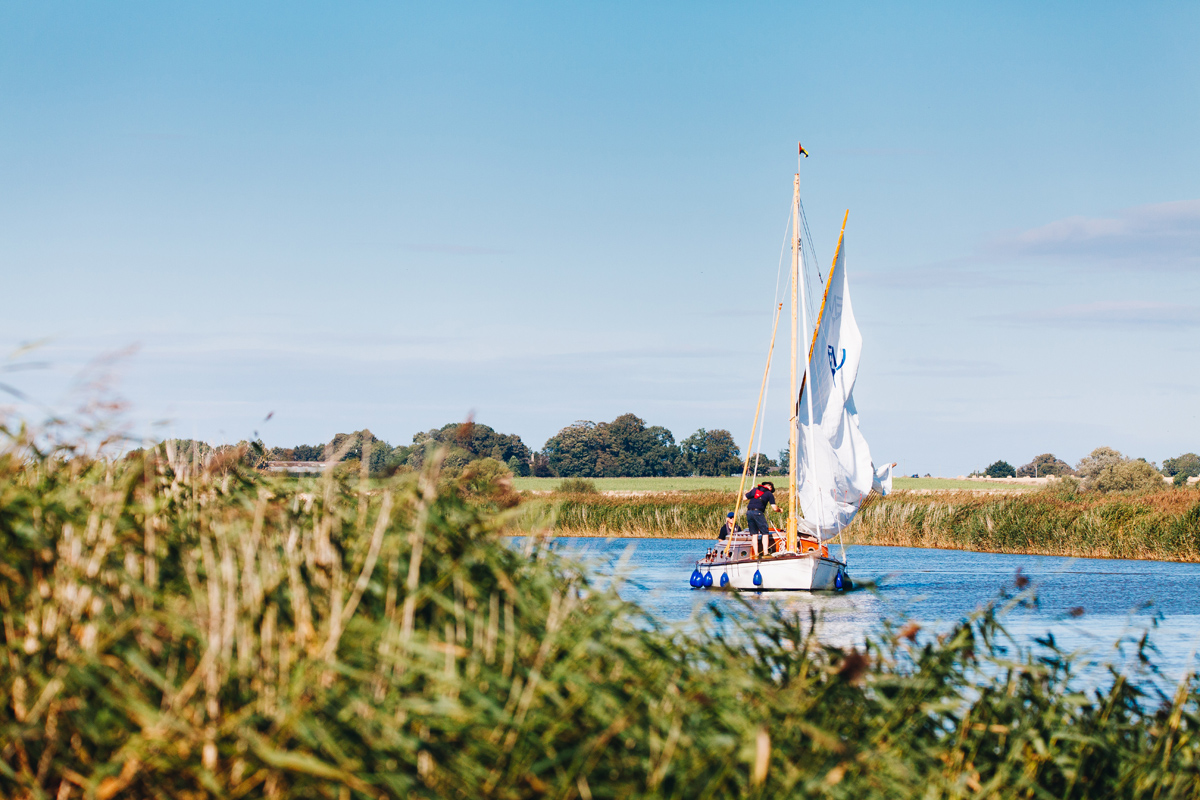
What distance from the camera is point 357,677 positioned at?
322 centimetres

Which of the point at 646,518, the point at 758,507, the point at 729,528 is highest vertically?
the point at 758,507

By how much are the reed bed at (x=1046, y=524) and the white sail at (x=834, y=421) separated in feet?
→ 39.2

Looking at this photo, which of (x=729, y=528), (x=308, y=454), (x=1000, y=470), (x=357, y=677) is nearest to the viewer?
(x=357, y=677)

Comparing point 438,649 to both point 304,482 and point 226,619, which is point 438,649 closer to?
point 226,619

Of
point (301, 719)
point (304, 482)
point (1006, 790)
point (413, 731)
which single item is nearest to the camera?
point (301, 719)

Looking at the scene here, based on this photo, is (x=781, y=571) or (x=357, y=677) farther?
(x=781, y=571)

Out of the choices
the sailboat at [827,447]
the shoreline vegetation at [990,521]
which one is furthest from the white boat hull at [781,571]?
the shoreline vegetation at [990,521]

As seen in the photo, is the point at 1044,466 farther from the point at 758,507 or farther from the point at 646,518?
the point at 758,507

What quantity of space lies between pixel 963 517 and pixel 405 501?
3864cm

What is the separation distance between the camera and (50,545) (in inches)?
149

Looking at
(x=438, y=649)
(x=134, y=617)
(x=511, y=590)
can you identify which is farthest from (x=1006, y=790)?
(x=134, y=617)

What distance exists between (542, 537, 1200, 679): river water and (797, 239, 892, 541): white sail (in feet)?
6.96

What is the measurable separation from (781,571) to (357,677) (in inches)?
866

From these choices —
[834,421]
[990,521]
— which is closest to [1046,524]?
[990,521]
